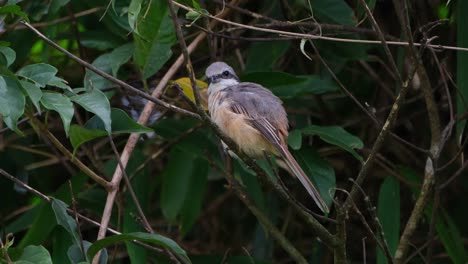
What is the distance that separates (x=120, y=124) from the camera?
333 centimetres

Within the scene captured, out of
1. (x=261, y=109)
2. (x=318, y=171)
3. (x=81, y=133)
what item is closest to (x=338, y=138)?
(x=318, y=171)

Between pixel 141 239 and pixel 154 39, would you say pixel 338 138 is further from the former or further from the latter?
pixel 141 239

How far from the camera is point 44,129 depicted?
10.7 ft

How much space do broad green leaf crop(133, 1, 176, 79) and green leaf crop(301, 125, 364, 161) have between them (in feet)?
2.49

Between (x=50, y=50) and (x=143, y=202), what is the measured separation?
1.03m

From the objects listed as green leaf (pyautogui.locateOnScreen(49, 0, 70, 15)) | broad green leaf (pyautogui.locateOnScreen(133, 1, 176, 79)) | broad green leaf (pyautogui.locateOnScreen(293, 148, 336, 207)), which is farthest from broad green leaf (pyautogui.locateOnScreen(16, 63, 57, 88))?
broad green leaf (pyautogui.locateOnScreen(293, 148, 336, 207))

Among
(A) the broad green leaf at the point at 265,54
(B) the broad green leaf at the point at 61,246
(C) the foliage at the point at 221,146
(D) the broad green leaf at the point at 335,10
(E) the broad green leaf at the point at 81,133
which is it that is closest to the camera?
(E) the broad green leaf at the point at 81,133

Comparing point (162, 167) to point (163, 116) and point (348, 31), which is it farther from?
point (348, 31)

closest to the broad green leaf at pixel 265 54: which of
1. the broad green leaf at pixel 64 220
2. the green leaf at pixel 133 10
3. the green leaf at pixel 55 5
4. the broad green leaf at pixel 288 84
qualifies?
the broad green leaf at pixel 288 84

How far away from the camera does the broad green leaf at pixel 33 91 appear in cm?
279

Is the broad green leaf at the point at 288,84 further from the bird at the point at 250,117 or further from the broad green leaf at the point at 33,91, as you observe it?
the broad green leaf at the point at 33,91

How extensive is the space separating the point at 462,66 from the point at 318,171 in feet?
2.70

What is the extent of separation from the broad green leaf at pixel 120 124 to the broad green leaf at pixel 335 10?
4.58 feet

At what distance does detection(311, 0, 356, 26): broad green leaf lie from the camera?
427 centimetres
